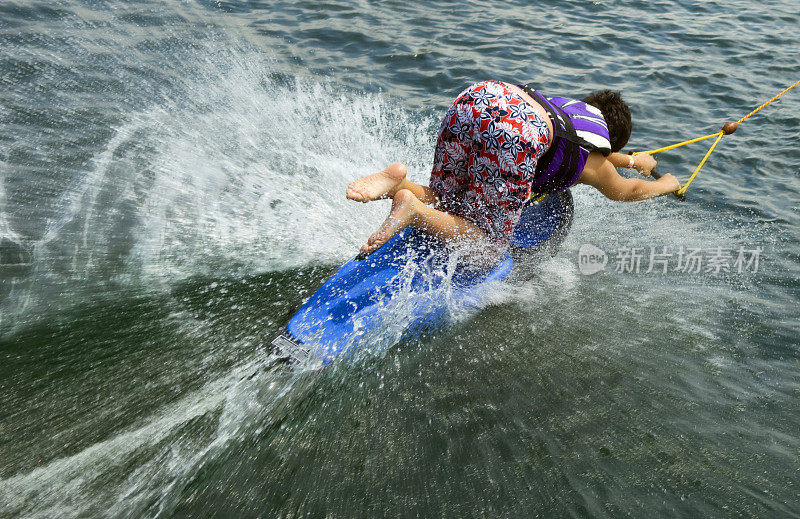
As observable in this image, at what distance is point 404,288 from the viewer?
12.1 feet

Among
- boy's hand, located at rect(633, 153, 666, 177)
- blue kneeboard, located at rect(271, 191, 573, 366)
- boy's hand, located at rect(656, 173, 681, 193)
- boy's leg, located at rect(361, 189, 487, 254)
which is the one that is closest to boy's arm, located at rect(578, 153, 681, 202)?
boy's hand, located at rect(656, 173, 681, 193)

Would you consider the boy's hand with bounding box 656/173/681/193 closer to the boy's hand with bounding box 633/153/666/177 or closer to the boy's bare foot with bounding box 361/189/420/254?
the boy's hand with bounding box 633/153/666/177

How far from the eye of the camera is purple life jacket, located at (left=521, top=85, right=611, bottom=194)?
3.33 m

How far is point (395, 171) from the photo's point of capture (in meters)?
3.49

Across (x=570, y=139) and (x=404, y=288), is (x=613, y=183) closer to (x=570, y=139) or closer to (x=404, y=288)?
(x=570, y=139)

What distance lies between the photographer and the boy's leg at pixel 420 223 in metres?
3.33

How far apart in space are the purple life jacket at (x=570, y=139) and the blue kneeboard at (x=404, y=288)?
55 cm

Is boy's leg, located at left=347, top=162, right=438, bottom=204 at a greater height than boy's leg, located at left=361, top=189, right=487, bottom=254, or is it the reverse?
boy's leg, located at left=347, top=162, right=438, bottom=204

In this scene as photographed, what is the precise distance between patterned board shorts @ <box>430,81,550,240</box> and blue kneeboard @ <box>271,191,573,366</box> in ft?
1.16

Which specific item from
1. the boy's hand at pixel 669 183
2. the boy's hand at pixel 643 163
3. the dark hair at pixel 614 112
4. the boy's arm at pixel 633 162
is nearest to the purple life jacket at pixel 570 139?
the dark hair at pixel 614 112

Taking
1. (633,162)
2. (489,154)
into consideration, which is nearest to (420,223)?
A: (489,154)

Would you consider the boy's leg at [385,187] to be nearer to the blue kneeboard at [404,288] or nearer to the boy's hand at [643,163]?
the blue kneeboard at [404,288]

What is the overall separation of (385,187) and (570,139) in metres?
1.11

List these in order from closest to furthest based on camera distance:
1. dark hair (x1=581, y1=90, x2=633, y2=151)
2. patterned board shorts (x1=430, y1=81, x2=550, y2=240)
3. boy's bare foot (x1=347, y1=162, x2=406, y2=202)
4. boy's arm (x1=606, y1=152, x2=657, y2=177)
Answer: patterned board shorts (x1=430, y1=81, x2=550, y2=240)
boy's bare foot (x1=347, y1=162, x2=406, y2=202)
dark hair (x1=581, y1=90, x2=633, y2=151)
boy's arm (x1=606, y1=152, x2=657, y2=177)
